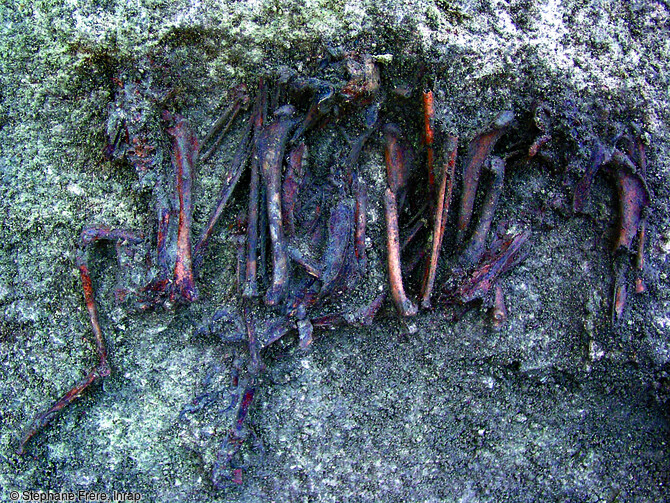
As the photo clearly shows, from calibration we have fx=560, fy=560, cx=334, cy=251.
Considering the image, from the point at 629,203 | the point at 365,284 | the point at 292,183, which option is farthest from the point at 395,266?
the point at 629,203

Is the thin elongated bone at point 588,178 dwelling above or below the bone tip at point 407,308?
above

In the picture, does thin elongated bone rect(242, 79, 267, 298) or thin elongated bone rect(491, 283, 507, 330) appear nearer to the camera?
thin elongated bone rect(242, 79, 267, 298)

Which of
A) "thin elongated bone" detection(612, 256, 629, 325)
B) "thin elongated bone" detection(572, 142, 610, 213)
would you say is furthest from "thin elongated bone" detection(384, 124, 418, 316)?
"thin elongated bone" detection(612, 256, 629, 325)

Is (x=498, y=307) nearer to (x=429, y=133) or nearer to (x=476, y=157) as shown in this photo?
(x=476, y=157)

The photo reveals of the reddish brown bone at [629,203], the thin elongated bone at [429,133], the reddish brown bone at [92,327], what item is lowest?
the reddish brown bone at [92,327]

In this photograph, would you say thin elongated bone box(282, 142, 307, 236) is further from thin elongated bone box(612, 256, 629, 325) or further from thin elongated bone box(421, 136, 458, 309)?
thin elongated bone box(612, 256, 629, 325)

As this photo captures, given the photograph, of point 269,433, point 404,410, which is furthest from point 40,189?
point 404,410

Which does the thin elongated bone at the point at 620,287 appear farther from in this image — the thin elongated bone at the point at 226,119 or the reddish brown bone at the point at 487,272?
the thin elongated bone at the point at 226,119

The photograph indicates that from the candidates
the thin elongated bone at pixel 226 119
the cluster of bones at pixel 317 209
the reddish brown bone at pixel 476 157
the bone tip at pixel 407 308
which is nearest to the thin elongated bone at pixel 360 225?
the cluster of bones at pixel 317 209
